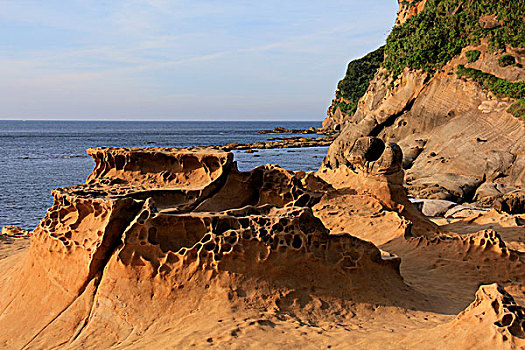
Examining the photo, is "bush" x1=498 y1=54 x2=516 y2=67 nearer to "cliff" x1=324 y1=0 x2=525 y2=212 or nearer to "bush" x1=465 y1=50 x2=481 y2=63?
"cliff" x1=324 y1=0 x2=525 y2=212

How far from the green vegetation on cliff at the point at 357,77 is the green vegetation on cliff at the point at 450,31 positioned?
3749 centimetres

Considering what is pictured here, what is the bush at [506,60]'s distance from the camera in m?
26.8

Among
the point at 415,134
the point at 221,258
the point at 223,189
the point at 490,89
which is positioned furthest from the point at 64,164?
the point at 221,258

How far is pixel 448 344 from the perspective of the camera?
15.4ft

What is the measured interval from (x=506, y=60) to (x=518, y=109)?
4062 mm

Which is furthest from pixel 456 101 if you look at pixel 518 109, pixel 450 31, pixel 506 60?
pixel 450 31

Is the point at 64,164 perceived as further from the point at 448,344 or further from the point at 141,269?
the point at 448,344

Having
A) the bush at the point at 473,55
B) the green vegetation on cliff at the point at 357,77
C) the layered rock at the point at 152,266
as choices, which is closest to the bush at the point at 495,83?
the bush at the point at 473,55

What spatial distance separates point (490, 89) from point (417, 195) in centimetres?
952

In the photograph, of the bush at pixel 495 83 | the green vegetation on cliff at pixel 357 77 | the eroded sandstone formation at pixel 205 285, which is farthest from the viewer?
the green vegetation on cliff at pixel 357 77

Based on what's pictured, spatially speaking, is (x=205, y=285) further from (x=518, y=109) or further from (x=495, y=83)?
(x=495, y=83)

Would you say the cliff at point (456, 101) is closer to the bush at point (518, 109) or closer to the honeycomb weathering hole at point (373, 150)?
the bush at point (518, 109)

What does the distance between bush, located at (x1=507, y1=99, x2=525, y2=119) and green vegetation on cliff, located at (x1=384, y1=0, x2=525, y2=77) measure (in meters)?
4.23

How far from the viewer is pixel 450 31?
30.2 m
